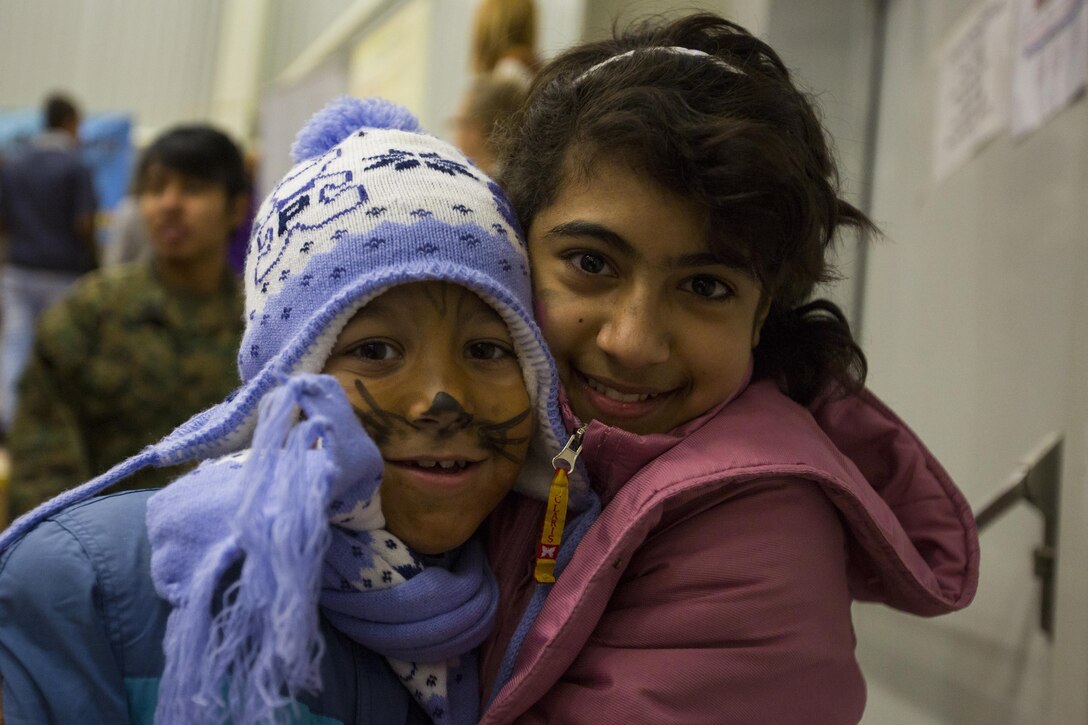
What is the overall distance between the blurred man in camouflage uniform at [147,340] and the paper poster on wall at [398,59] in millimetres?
1716

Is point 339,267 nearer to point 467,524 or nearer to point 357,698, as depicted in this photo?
point 467,524

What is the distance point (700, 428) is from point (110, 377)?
194 centimetres

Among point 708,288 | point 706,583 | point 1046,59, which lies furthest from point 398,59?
point 706,583

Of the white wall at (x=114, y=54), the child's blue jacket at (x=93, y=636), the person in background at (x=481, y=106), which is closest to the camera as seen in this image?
the child's blue jacket at (x=93, y=636)

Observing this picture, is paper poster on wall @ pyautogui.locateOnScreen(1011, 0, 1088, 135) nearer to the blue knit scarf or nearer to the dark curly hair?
the dark curly hair

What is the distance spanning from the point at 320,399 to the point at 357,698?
0.35 metres

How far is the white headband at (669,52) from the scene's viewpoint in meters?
1.28

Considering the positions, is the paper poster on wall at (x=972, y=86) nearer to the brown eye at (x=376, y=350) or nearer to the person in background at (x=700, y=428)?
the person in background at (x=700, y=428)

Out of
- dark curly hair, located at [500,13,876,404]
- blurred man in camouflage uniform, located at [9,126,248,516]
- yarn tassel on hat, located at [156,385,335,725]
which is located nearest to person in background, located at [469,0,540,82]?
blurred man in camouflage uniform, located at [9,126,248,516]

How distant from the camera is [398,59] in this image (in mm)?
5004

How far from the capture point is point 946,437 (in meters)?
Result: 1.90

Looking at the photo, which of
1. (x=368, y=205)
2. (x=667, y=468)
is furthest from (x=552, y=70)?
(x=667, y=468)

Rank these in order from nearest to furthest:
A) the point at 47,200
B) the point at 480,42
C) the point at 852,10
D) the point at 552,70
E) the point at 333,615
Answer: the point at 333,615 < the point at 552,70 < the point at 852,10 < the point at 480,42 < the point at 47,200

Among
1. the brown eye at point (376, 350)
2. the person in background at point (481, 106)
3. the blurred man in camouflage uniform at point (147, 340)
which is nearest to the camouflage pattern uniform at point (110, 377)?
the blurred man in camouflage uniform at point (147, 340)
